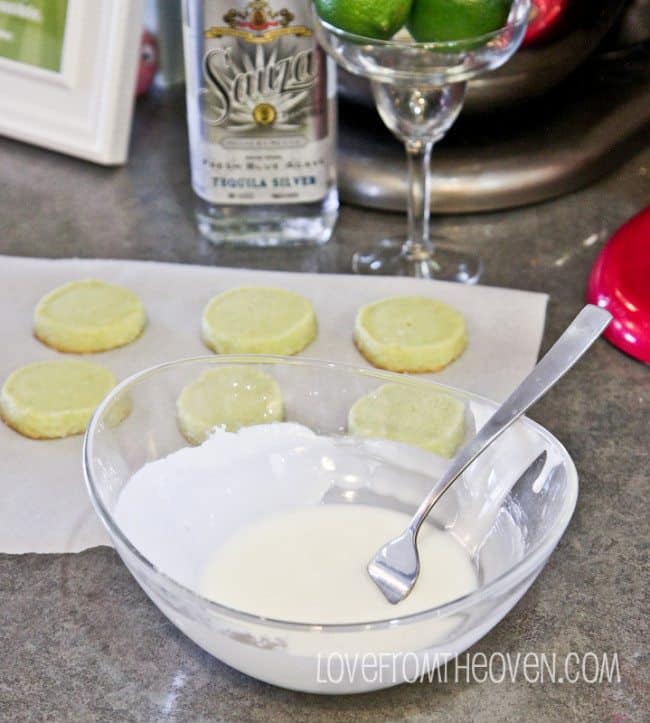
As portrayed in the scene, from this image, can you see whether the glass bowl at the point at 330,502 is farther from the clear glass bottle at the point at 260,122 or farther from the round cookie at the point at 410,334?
the clear glass bottle at the point at 260,122

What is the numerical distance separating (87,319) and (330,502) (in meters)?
0.34

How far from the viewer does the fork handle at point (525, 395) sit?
2.26 ft

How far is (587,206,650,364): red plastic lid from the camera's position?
95cm

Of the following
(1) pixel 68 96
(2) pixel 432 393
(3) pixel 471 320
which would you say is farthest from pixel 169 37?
(2) pixel 432 393

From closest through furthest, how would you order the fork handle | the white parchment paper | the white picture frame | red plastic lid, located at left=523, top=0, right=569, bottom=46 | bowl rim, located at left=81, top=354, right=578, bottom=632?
1. bowl rim, located at left=81, top=354, right=578, bottom=632
2. the fork handle
3. the white parchment paper
4. red plastic lid, located at left=523, top=0, right=569, bottom=46
5. the white picture frame

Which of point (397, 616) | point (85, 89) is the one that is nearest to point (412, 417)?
point (397, 616)

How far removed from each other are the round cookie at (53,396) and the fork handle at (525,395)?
322 millimetres

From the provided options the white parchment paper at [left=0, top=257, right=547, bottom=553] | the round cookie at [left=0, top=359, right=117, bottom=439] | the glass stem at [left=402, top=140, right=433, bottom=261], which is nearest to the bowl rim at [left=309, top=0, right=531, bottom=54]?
the glass stem at [left=402, top=140, right=433, bottom=261]

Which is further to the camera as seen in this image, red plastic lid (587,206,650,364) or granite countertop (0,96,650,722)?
red plastic lid (587,206,650,364)

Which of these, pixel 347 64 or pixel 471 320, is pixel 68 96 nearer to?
pixel 347 64

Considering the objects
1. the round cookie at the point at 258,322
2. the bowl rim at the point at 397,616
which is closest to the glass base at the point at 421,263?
the round cookie at the point at 258,322

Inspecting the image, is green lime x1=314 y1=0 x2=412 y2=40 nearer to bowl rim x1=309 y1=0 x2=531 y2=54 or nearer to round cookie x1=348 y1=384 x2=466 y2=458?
bowl rim x1=309 y1=0 x2=531 y2=54

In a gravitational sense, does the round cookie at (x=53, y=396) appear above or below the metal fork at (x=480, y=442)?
below

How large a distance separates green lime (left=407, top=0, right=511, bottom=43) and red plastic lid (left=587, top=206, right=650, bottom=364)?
245 mm
